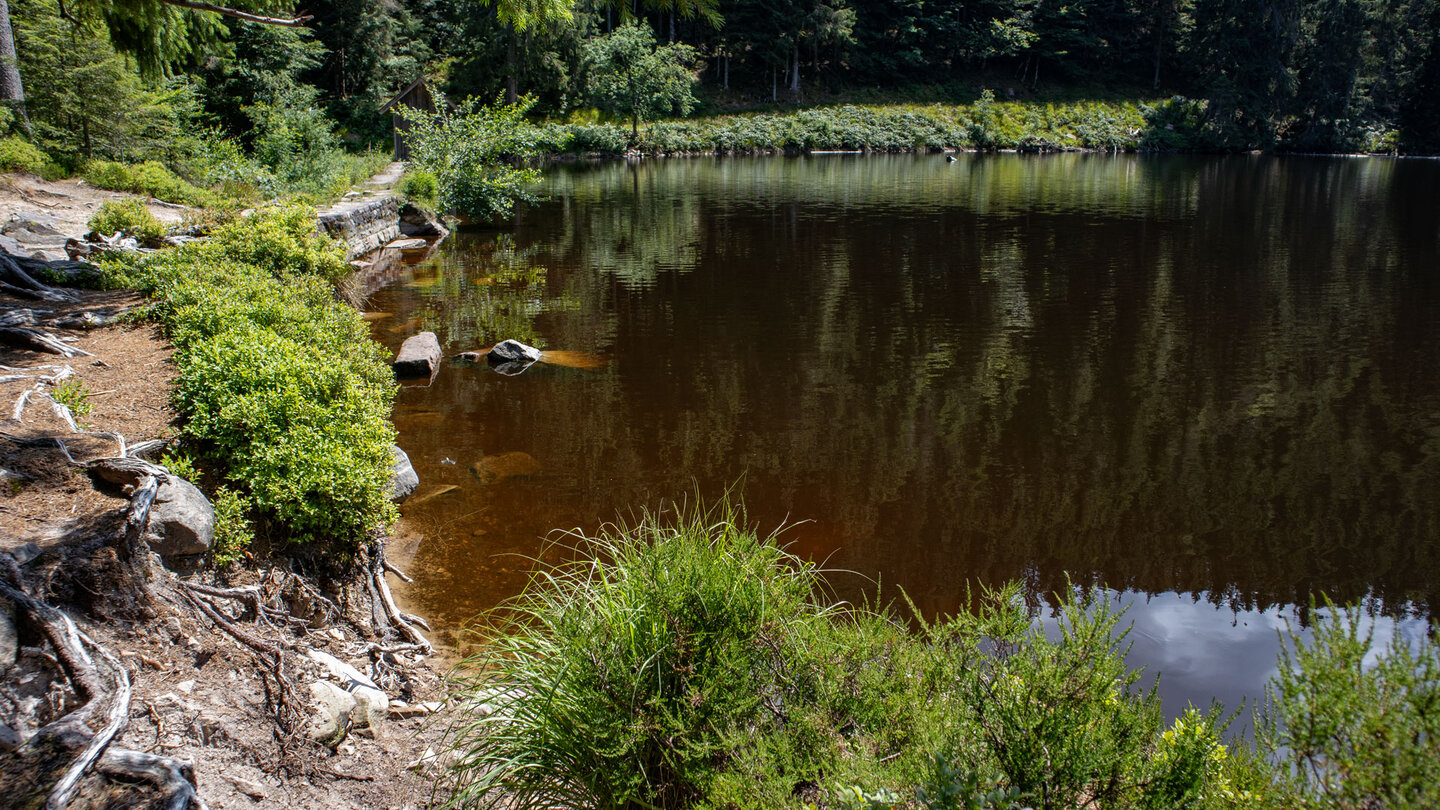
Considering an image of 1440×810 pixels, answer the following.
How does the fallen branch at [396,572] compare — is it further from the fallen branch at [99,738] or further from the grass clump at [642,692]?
the grass clump at [642,692]

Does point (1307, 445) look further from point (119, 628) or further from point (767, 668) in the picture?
point (119, 628)

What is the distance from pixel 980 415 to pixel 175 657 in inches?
292

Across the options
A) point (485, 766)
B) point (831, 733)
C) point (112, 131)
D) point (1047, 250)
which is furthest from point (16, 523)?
point (1047, 250)

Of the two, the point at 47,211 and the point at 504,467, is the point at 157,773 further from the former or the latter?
the point at 47,211

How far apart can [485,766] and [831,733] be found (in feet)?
4.60

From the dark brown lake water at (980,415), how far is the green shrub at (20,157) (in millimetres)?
6417

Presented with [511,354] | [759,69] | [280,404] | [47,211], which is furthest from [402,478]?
[759,69]

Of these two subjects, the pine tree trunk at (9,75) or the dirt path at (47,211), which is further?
the pine tree trunk at (9,75)

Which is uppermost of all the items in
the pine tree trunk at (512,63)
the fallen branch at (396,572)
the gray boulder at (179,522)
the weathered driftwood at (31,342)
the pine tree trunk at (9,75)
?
the pine tree trunk at (512,63)

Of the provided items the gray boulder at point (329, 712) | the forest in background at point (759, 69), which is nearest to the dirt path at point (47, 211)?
the forest in background at point (759, 69)

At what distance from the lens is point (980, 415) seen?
8953mm

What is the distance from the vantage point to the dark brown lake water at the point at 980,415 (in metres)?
6.12

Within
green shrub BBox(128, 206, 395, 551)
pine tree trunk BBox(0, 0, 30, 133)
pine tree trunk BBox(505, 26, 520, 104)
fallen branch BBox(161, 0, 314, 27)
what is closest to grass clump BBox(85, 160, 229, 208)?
pine tree trunk BBox(0, 0, 30, 133)

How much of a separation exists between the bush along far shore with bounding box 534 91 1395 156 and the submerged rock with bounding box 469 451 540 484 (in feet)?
138
